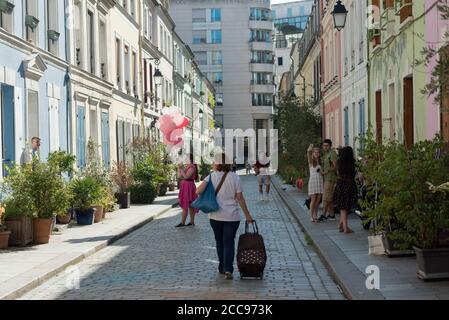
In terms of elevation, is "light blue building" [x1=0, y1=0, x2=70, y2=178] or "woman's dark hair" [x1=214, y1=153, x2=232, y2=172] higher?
"light blue building" [x1=0, y1=0, x2=70, y2=178]

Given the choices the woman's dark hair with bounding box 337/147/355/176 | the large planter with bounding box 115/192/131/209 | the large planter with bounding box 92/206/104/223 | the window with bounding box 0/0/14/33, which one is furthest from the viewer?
the large planter with bounding box 115/192/131/209

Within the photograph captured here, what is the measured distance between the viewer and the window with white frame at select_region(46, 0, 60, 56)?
19.7 meters

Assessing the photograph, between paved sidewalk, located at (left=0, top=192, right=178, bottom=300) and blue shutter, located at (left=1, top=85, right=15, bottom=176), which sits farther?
blue shutter, located at (left=1, top=85, right=15, bottom=176)

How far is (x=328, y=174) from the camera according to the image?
16594 millimetres

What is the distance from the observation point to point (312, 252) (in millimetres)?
12820

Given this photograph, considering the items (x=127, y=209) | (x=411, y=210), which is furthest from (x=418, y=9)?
(x=127, y=209)

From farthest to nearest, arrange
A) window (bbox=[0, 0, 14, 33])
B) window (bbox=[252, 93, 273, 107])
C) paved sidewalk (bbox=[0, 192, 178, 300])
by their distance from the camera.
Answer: window (bbox=[252, 93, 273, 107]), window (bbox=[0, 0, 14, 33]), paved sidewalk (bbox=[0, 192, 178, 300])

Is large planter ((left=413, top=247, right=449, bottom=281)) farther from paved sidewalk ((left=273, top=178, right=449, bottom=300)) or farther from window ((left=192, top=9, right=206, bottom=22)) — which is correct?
window ((left=192, top=9, right=206, bottom=22))

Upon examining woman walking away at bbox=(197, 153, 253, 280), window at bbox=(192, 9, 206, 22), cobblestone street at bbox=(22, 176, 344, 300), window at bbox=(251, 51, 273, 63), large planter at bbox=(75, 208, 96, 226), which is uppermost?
window at bbox=(192, 9, 206, 22)

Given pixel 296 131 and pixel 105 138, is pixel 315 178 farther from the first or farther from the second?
pixel 296 131

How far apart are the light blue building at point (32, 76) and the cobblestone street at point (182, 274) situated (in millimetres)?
3559

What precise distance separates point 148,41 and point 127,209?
15816 mm

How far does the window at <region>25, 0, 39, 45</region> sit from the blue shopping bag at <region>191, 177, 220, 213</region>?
9.41 metres

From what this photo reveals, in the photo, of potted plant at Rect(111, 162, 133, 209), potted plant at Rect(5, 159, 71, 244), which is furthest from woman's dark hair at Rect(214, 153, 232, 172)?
potted plant at Rect(111, 162, 133, 209)
